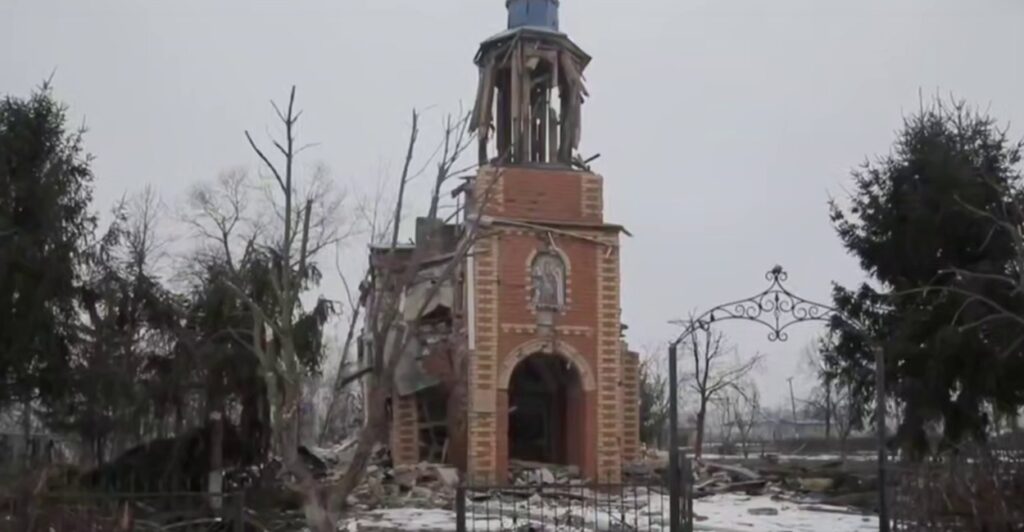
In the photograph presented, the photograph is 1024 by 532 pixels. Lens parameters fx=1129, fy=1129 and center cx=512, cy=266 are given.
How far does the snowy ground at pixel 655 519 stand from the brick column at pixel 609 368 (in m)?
6.51

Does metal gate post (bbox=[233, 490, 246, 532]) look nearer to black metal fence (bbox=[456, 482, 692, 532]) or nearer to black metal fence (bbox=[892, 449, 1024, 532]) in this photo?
black metal fence (bbox=[456, 482, 692, 532])

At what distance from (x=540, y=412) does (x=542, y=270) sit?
5.85m

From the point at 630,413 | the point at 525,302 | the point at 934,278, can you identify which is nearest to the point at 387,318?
the point at 934,278

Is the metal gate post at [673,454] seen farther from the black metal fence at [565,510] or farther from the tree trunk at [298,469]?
the tree trunk at [298,469]

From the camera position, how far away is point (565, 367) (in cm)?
3475

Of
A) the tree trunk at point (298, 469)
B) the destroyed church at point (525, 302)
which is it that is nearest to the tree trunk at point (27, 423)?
the destroyed church at point (525, 302)

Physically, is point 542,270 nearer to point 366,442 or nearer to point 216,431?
point 216,431

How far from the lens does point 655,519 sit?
21.3 meters

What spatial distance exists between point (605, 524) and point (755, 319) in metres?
6.79

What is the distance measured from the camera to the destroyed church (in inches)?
1265

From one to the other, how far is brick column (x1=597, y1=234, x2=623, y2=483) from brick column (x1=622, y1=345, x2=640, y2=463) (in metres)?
1.22

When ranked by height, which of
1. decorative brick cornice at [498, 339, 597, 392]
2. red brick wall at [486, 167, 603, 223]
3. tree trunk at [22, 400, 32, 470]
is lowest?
tree trunk at [22, 400, 32, 470]

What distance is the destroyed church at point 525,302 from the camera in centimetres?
3212

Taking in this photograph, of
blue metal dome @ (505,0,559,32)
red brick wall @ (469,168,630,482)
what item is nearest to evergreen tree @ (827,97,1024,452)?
red brick wall @ (469,168,630,482)
